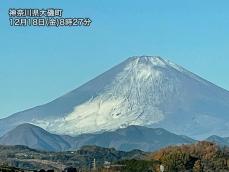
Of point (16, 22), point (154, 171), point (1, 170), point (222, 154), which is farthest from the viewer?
point (222, 154)

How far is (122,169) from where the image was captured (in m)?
148

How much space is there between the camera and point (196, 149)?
166625mm

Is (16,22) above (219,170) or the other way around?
above

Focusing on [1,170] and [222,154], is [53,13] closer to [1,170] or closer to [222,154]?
[1,170]

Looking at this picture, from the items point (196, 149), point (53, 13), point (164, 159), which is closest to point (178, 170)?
point (164, 159)

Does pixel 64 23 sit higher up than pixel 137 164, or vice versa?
pixel 64 23

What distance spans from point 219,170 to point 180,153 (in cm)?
884

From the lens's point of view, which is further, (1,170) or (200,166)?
(200,166)

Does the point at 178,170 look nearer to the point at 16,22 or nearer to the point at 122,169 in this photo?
the point at 122,169

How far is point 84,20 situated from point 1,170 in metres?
26.5

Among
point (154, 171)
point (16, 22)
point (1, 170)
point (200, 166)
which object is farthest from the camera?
point (200, 166)

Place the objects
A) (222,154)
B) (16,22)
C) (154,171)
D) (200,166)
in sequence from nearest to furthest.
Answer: (16,22) → (154,171) → (200,166) → (222,154)

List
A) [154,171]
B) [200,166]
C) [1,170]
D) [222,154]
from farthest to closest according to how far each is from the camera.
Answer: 1. [222,154]
2. [200,166]
3. [154,171]
4. [1,170]

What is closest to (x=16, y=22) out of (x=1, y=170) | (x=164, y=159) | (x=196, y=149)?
(x=1, y=170)
